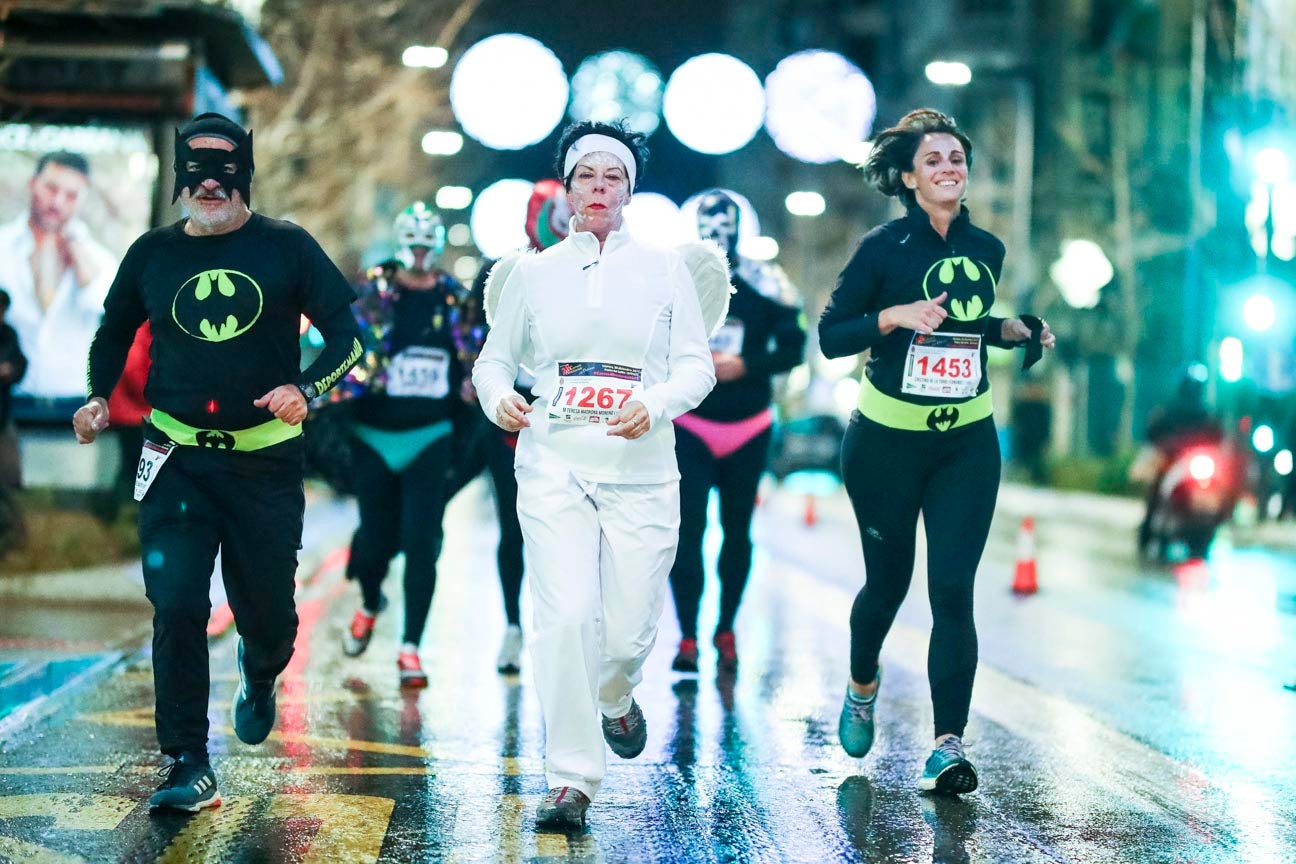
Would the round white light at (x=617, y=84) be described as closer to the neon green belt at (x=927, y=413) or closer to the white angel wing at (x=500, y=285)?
the neon green belt at (x=927, y=413)

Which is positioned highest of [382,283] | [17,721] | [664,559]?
[382,283]

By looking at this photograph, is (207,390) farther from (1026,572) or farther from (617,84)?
(617,84)

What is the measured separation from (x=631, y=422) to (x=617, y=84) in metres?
46.9

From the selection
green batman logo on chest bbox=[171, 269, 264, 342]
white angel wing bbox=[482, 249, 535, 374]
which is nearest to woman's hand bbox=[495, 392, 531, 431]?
white angel wing bbox=[482, 249, 535, 374]

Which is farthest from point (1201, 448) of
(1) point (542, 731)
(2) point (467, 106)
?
(2) point (467, 106)

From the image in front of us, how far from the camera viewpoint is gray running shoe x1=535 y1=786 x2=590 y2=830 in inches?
230

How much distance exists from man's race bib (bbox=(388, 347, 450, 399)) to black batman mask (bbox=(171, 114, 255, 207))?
291 centimetres

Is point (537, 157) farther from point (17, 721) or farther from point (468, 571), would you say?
point (17, 721)

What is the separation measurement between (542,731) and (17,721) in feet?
6.60

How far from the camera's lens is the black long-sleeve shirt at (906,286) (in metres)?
6.71

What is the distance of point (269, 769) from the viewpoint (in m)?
6.83

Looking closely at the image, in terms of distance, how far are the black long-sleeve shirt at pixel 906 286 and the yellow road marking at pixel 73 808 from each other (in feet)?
8.80

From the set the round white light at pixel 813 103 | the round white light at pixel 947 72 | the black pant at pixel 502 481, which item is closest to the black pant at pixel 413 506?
the black pant at pixel 502 481

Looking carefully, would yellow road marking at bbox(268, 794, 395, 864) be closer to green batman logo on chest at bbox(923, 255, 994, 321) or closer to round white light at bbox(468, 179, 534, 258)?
green batman logo on chest at bbox(923, 255, 994, 321)
